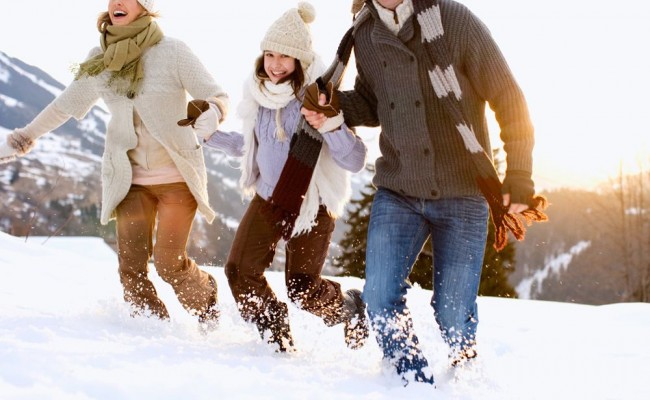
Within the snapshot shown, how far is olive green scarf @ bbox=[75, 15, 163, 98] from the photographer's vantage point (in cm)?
383

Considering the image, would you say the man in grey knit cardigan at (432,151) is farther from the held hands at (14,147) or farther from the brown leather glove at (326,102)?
the held hands at (14,147)

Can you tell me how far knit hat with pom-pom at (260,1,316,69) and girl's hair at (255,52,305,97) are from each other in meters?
0.04

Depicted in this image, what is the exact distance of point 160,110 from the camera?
3.92m

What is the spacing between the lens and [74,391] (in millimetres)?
2137

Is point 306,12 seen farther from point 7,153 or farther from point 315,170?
point 7,153

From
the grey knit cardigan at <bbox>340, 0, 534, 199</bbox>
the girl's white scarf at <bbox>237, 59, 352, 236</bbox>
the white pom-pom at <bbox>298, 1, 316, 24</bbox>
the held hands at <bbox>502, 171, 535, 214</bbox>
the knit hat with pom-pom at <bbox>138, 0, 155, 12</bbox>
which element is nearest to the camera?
the held hands at <bbox>502, 171, 535, 214</bbox>

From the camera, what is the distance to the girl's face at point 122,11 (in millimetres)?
3885

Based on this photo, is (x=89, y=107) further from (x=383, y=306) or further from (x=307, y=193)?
(x=383, y=306)

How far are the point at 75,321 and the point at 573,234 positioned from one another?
348ft

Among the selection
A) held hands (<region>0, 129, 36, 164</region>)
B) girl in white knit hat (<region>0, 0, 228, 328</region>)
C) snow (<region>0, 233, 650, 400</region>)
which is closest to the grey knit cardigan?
snow (<region>0, 233, 650, 400</region>)

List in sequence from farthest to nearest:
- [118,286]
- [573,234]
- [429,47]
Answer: [573,234] < [118,286] < [429,47]

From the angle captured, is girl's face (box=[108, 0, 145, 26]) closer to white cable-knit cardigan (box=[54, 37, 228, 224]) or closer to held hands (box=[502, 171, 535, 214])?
white cable-knit cardigan (box=[54, 37, 228, 224])

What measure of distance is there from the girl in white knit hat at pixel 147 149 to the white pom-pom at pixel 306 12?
693 millimetres

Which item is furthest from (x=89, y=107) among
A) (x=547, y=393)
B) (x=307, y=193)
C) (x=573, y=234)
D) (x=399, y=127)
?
(x=573, y=234)
